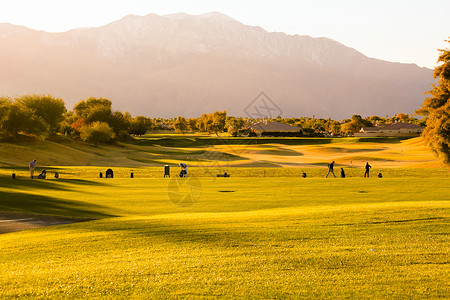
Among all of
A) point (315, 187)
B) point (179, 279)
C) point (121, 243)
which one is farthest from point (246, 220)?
point (315, 187)

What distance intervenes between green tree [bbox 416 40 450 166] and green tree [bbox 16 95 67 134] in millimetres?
79642

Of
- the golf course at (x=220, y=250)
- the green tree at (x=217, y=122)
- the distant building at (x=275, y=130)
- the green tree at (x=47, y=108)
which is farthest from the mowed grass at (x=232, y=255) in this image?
the distant building at (x=275, y=130)

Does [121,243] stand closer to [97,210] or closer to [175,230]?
[175,230]

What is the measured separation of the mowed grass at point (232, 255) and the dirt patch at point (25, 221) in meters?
1.32

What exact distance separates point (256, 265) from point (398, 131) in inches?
6998

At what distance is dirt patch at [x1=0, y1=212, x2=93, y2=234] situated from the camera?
61.6 ft

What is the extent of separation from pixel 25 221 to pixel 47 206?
13.7 feet

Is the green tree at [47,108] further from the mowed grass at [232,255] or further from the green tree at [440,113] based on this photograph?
the green tree at [440,113]

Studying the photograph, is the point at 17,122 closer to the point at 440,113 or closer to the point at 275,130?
the point at 440,113

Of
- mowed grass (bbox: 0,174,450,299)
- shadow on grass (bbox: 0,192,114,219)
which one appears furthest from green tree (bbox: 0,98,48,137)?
mowed grass (bbox: 0,174,450,299)

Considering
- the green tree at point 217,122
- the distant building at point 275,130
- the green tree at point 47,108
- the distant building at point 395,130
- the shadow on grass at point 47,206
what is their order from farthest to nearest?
the green tree at point 217,122
the distant building at point 275,130
the distant building at point 395,130
the green tree at point 47,108
the shadow on grass at point 47,206

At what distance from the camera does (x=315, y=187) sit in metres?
35.9

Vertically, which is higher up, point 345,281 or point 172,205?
point 345,281

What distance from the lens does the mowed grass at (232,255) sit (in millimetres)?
9508
